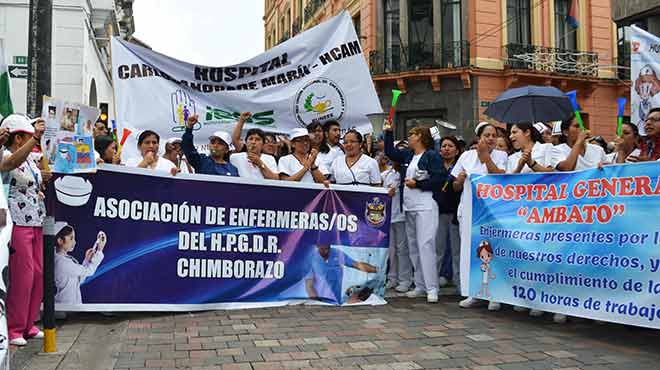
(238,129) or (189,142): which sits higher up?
(238,129)

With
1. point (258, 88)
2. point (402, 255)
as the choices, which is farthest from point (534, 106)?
point (258, 88)

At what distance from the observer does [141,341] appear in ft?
16.6

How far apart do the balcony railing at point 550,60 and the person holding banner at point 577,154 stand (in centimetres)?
1650

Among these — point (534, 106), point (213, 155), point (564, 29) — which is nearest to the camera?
point (213, 155)

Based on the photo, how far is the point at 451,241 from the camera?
758 centimetres

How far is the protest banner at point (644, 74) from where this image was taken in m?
5.97

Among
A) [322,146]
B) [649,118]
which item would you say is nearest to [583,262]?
[649,118]

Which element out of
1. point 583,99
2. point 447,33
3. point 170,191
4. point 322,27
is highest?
point 447,33

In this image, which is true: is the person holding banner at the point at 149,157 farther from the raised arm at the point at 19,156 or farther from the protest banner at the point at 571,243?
the protest banner at the point at 571,243

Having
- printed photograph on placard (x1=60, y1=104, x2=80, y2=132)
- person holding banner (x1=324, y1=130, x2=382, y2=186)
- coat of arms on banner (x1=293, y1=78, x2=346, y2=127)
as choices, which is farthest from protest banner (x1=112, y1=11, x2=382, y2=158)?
printed photograph on placard (x1=60, y1=104, x2=80, y2=132)

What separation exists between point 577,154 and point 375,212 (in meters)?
2.17

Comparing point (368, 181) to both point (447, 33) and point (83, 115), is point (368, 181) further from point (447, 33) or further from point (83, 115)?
point (447, 33)

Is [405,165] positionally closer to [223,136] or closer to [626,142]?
[223,136]

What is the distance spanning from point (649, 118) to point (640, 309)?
5.82ft
